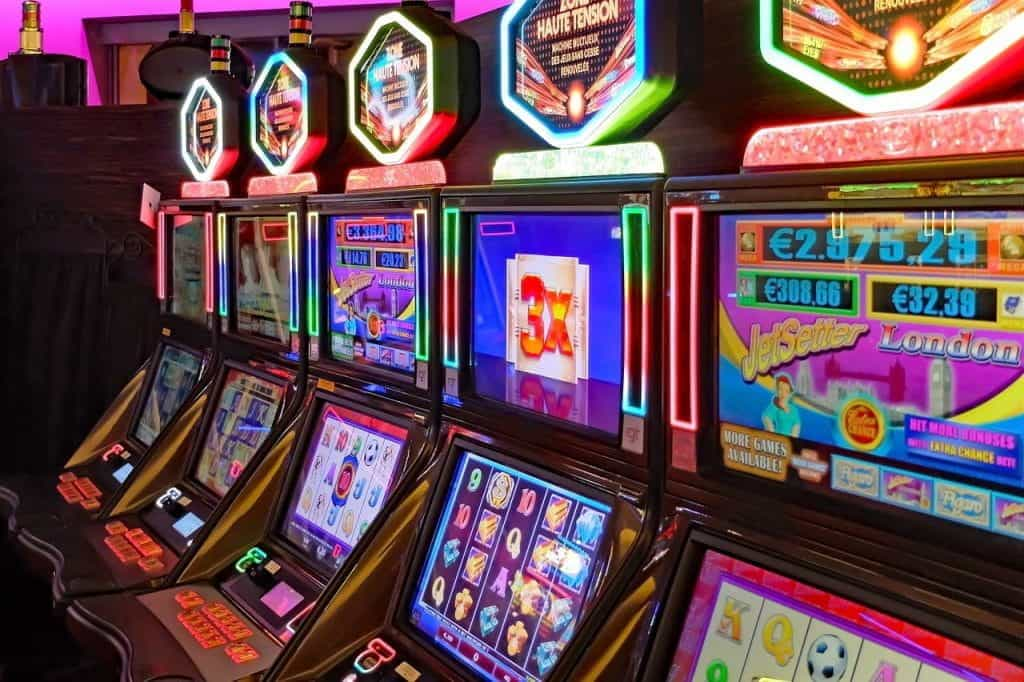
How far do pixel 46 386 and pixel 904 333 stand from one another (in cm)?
443

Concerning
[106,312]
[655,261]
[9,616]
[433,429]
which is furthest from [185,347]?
[655,261]

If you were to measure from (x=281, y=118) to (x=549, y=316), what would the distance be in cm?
174

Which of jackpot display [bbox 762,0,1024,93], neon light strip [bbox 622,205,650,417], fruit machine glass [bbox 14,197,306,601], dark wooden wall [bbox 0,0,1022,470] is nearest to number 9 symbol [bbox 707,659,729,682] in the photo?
neon light strip [bbox 622,205,650,417]

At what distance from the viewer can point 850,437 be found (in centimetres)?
162

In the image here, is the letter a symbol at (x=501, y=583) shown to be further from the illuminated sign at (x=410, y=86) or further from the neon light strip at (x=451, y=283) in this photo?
the illuminated sign at (x=410, y=86)

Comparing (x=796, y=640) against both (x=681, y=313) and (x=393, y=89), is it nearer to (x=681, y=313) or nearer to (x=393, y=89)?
(x=681, y=313)

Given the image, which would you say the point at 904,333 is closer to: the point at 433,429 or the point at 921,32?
the point at 921,32

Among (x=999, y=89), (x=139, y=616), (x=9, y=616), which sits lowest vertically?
(x=9, y=616)

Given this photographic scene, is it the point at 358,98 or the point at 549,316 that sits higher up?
the point at 358,98

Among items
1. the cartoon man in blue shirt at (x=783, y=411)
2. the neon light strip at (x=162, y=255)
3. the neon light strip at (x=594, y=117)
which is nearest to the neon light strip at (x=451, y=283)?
the neon light strip at (x=594, y=117)

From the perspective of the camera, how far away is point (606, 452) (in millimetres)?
2090

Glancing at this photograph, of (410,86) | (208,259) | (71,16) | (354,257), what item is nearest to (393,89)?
(410,86)

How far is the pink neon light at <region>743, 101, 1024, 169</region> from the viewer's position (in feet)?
4.56

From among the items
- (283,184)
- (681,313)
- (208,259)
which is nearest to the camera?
(681,313)
